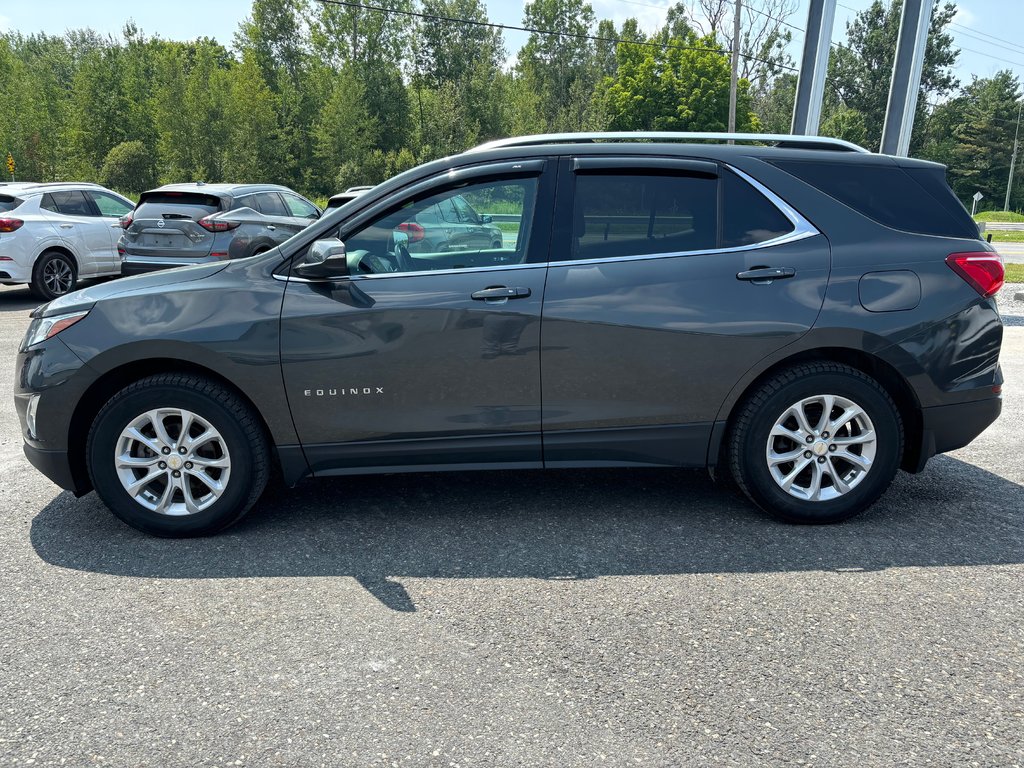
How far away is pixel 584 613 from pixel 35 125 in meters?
53.9

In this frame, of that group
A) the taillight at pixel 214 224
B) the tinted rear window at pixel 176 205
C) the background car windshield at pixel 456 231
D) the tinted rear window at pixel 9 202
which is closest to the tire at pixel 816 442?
the background car windshield at pixel 456 231

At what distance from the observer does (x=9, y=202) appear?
1223 centimetres

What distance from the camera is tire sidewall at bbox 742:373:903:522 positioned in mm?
4027

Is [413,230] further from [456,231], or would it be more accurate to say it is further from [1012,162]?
[1012,162]

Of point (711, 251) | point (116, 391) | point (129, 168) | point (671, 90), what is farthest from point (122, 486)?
point (671, 90)

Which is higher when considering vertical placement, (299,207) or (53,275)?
(299,207)

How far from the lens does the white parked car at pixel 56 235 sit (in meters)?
12.1

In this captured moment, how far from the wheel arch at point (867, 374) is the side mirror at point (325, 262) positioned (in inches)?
76.2

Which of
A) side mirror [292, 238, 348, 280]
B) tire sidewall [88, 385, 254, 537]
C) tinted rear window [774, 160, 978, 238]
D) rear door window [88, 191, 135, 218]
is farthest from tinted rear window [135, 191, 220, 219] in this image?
tinted rear window [774, 160, 978, 238]

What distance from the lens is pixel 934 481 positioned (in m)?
4.84

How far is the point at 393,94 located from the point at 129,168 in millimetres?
24138

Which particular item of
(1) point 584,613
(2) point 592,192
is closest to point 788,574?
(1) point 584,613

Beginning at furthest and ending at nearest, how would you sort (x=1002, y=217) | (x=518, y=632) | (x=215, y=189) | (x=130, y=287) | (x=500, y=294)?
(x=1002, y=217) → (x=215, y=189) → (x=130, y=287) → (x=500, y=294) → (x=518, y=632)

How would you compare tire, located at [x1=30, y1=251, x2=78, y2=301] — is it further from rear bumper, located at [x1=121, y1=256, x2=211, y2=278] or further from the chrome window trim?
the chrome window trim
